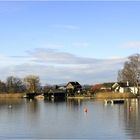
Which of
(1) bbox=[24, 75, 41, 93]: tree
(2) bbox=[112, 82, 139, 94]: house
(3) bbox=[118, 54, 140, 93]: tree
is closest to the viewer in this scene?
(3) bbox=[118, 54, 140, 93]: tree

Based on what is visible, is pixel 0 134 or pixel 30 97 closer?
pixel 0 134

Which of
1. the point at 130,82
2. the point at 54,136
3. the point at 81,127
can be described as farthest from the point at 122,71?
the point at 54,136

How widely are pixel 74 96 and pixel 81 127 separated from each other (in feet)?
406

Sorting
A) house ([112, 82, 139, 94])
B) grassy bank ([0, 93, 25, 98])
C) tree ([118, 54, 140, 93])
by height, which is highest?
tree ([118, 54, 140, 93])

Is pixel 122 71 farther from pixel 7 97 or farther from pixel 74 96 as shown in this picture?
pixel 7 97

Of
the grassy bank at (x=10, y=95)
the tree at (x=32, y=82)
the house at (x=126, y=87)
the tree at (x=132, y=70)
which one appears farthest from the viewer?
the tree at (x=32, y=82)

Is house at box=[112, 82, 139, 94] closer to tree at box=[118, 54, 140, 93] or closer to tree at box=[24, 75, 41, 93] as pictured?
tree at box=[118, 54, 140, 93]

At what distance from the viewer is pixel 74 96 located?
172 metres

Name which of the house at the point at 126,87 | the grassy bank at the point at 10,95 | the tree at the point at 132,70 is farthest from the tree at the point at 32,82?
the tree at the point at 132,70

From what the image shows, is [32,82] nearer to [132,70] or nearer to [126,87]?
[126,87]

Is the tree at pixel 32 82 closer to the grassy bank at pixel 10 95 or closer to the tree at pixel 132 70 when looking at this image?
the grassy bank at pixel 10 95

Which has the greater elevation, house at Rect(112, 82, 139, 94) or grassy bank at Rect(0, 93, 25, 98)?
house at Rect(112, 82, 139, 94)

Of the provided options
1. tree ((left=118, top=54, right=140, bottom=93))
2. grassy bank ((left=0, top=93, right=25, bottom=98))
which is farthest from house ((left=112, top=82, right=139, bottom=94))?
grassy bank ((left=0, top=93, right=25, bottom=98))

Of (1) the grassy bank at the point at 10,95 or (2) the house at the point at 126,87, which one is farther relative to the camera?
(1) the grassy bank at the point at 10,95
